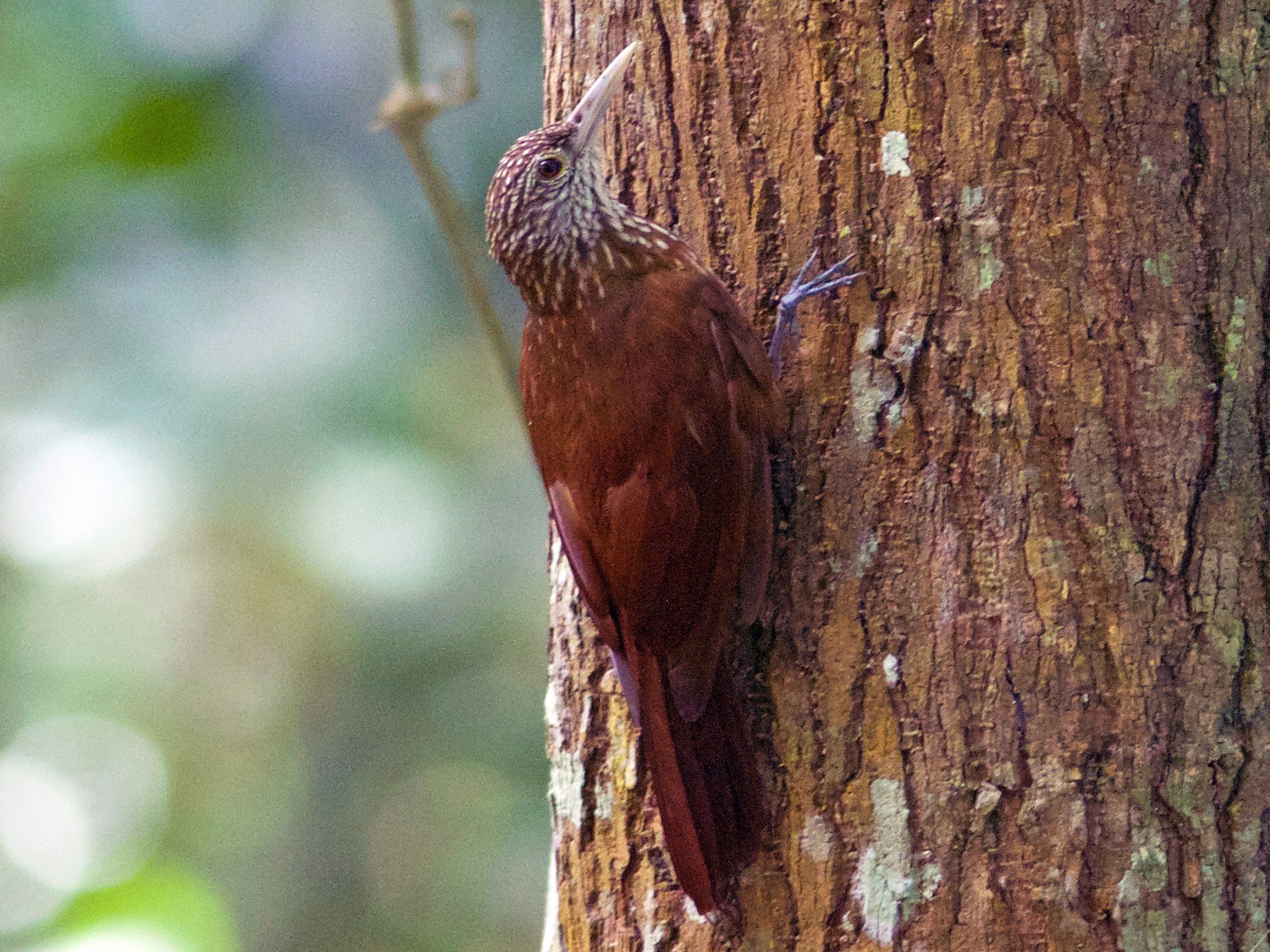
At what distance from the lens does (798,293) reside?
5.54 feet

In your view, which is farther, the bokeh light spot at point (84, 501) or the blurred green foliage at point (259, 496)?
the blurred green foliage at point (259, 496)

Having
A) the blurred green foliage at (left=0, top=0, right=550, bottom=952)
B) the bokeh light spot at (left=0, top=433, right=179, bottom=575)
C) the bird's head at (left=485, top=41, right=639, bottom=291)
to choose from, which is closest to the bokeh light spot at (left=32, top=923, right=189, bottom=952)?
the blurred green foliage at (left=0, top=0, right=550, bottom=952)

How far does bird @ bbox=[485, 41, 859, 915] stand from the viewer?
5.45 feet

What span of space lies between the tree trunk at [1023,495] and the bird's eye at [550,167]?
49 cm

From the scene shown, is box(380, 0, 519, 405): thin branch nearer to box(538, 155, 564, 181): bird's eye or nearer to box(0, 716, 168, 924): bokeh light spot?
box(538, 155, 564, 181): bird's eye

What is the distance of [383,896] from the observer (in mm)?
4891

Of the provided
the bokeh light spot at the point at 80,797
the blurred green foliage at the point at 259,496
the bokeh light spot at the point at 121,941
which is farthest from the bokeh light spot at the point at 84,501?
the bokeh light spot at the point at 121,941

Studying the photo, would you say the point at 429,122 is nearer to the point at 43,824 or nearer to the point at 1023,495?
the point at 1023,495

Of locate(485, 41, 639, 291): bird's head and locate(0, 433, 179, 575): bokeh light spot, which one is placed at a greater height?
locate(0, 433, 179, 575): bokeh light spot

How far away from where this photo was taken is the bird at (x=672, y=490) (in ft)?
5.45

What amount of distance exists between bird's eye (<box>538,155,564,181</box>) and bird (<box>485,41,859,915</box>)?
0.40ft

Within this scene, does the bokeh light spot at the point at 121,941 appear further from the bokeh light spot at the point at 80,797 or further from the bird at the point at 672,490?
the bird at the point at 672,490

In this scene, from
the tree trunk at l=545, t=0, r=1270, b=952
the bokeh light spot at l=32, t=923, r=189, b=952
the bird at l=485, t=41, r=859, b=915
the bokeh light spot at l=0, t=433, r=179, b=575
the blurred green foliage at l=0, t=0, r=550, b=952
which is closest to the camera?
the tree trunk at l=545, t=0, r=1270, b=952

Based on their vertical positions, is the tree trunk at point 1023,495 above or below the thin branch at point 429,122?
below
